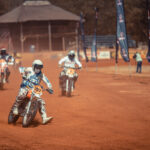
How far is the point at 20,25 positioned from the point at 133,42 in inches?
703

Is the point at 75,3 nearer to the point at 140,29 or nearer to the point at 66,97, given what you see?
the point at 140,29

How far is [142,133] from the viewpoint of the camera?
7.49m

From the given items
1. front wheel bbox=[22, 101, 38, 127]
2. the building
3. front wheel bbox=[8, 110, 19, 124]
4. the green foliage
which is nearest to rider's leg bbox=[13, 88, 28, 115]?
front wheel bbox=[8, 110, 19, 124]

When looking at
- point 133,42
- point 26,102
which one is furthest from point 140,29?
point 26,102

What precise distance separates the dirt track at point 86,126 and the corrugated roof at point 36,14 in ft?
124

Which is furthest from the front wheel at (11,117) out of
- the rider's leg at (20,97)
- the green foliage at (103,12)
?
the green foliage at (103,12)

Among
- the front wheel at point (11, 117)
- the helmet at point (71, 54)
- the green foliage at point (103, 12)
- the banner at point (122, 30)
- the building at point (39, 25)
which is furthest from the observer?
the green foliage at point (103, 12)

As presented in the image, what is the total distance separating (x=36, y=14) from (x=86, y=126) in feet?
149

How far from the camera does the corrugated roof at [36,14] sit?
50269mm

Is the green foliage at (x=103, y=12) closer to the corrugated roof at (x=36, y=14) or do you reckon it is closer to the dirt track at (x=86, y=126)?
the corrugated roof at (x=36, y=14)

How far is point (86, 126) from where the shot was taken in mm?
8250

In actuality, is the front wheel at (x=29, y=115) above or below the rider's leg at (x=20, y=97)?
below

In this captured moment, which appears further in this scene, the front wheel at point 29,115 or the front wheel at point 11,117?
the front wheel at point 11,117

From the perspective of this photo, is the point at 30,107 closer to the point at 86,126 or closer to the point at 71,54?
the point at 86,126
